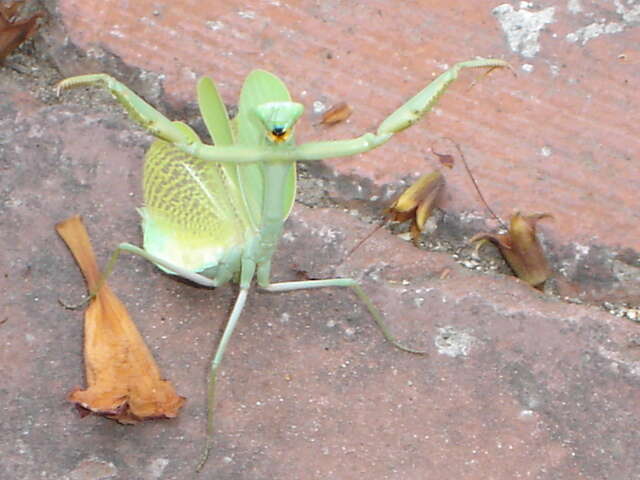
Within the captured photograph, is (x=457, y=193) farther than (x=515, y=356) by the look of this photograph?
Yes

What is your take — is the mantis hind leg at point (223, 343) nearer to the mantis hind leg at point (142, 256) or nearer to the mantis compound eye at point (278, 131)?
the mantis hind leg at point (142, 256)

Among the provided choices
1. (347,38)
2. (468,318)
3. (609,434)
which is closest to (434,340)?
(468,318)

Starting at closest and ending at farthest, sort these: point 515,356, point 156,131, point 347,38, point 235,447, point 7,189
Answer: point 156,131 < point 235,447 < point 515,356 < point 7,189 < point 347,38

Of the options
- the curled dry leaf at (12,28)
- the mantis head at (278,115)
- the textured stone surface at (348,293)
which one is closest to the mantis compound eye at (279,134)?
the mantis head at (278,115)

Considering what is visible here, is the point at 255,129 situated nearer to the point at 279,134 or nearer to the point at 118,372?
the point at 279,134

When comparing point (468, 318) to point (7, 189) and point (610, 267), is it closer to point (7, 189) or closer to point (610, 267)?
point (610, 267)
